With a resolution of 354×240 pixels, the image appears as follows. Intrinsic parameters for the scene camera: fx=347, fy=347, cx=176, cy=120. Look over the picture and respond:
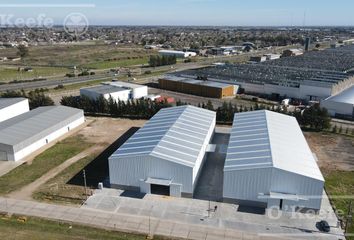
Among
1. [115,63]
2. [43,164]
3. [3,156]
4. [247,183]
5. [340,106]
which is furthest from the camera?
[115,63]

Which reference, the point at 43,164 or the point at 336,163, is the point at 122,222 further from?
the point at 336,163

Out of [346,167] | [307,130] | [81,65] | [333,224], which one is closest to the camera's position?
[333,224]

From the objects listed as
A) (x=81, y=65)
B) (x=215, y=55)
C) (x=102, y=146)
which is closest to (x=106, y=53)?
(x=81, y=65)

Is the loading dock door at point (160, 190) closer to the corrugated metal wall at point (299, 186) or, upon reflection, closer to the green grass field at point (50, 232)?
the green grass field at point (50, 232)

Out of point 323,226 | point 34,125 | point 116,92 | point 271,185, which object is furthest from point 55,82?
point 323,226

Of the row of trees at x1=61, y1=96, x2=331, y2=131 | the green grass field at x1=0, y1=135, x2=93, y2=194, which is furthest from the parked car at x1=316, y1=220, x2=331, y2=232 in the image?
the green grass field at x1=0, y1=135, x2=93, y2=194

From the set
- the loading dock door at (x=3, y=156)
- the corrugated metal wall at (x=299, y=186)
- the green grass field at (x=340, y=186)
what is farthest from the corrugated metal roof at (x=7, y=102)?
the green grass field at (x=340, y=186)

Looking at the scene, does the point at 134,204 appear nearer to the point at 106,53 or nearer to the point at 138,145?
the point at 138,145
